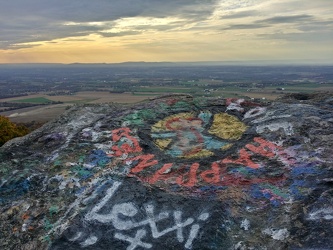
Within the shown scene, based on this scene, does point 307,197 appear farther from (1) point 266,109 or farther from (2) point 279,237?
(1) point 266,109

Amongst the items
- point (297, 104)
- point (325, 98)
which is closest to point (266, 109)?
point (297, 104)

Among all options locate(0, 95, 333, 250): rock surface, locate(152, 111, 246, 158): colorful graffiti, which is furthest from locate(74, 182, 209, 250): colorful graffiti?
locate(152, 111, 246, 158): colorful graffiti

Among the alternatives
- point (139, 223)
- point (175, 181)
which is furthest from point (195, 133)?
point (139, 223)

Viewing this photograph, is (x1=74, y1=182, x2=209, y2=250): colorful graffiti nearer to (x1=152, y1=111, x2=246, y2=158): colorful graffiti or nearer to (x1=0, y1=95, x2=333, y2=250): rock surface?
(x1=0, y1=95, x2=333, y2=250): rock surface

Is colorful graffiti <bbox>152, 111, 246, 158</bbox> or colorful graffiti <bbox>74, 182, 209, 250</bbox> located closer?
colorful graffiti <bbox>74, 182, 209, 250</bbox>

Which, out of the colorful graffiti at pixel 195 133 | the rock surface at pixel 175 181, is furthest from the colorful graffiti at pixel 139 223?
the colorful graffiti at pixel 195 133

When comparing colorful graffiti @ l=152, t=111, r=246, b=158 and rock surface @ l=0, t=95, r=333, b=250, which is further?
colorful graffiti @ l=152, t=111, r=246, b=158

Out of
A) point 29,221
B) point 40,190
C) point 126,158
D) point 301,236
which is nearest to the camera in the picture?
point 301,236

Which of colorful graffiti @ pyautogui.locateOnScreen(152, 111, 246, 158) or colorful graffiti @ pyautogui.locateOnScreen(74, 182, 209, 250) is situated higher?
colorful graffiti @ pyautogui.locateOnScreen(152, 111, 246, 158)
